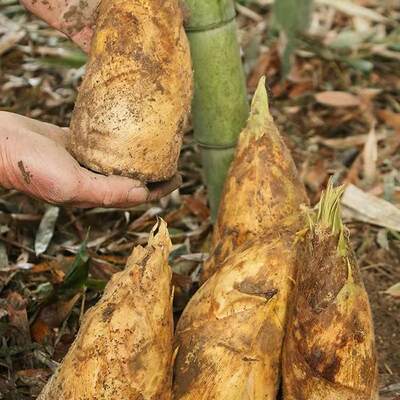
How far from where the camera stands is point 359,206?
240cm

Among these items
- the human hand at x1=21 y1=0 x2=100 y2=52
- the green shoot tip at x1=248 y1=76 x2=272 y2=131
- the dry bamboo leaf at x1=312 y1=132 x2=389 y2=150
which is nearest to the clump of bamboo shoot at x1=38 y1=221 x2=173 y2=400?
the green shoot tip at x1=248 y1=76 x2=272 y2=131

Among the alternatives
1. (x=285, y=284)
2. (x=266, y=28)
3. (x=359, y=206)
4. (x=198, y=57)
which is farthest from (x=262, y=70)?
(x=285, y=284)

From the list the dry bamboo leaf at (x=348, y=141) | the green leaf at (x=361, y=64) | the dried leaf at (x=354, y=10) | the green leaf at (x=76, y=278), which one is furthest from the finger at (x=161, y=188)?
the dried leaf at (x=354, y=10)

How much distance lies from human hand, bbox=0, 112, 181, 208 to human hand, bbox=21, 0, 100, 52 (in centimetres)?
31

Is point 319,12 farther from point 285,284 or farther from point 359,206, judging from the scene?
point 285,284

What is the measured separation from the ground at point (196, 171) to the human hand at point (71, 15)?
541 mm

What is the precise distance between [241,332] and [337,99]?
1.66 metres

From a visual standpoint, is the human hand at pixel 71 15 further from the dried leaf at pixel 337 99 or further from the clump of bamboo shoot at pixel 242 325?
the dried leaf at pixel 337 99

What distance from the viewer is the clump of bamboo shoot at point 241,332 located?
1.51 metres

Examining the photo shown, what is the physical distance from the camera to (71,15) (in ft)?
6.39

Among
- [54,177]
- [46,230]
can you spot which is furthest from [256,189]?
[46,230]

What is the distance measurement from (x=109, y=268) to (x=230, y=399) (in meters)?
0.77

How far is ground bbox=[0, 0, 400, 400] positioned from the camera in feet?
6.67

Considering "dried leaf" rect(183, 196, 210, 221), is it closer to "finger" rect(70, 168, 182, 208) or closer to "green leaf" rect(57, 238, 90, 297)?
"green leaf" rect(57, 238, 90, 297)
